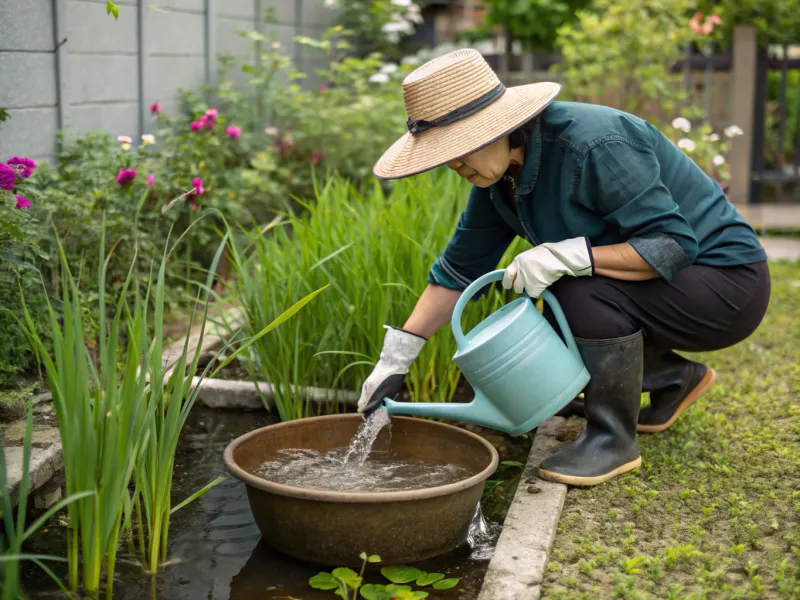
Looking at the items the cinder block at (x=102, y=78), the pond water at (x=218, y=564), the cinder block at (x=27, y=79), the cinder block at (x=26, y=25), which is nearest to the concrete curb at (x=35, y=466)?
the pond water at (x=218, y=564)

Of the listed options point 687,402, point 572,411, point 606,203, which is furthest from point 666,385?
point 606,203

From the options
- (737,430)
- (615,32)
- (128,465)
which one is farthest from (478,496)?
(615,32)

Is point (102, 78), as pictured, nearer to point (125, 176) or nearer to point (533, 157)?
point (125, 176)

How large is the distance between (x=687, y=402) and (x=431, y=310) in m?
0.92

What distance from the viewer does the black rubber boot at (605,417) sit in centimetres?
244

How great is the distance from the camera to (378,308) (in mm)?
2865

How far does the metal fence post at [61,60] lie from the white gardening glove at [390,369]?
1967mm

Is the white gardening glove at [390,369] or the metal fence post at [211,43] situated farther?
the metal fence post at [211,43]

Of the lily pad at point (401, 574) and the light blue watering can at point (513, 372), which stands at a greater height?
the light blue watering can at point (513, 372)

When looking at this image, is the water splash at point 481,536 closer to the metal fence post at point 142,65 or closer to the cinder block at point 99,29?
the cinder block at point 99,29

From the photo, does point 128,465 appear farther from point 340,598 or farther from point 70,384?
point 340,598

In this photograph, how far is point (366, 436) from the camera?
98.0 inches

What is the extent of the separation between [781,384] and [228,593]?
87.6 inches

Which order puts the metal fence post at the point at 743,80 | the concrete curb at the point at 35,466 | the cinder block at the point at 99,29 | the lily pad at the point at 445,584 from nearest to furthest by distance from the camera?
the lily pad at the point at 445,584
the concrete curb at the point at 35,466
the cinder block at the point at 99,29
the metal fence post at the point at 743,80
